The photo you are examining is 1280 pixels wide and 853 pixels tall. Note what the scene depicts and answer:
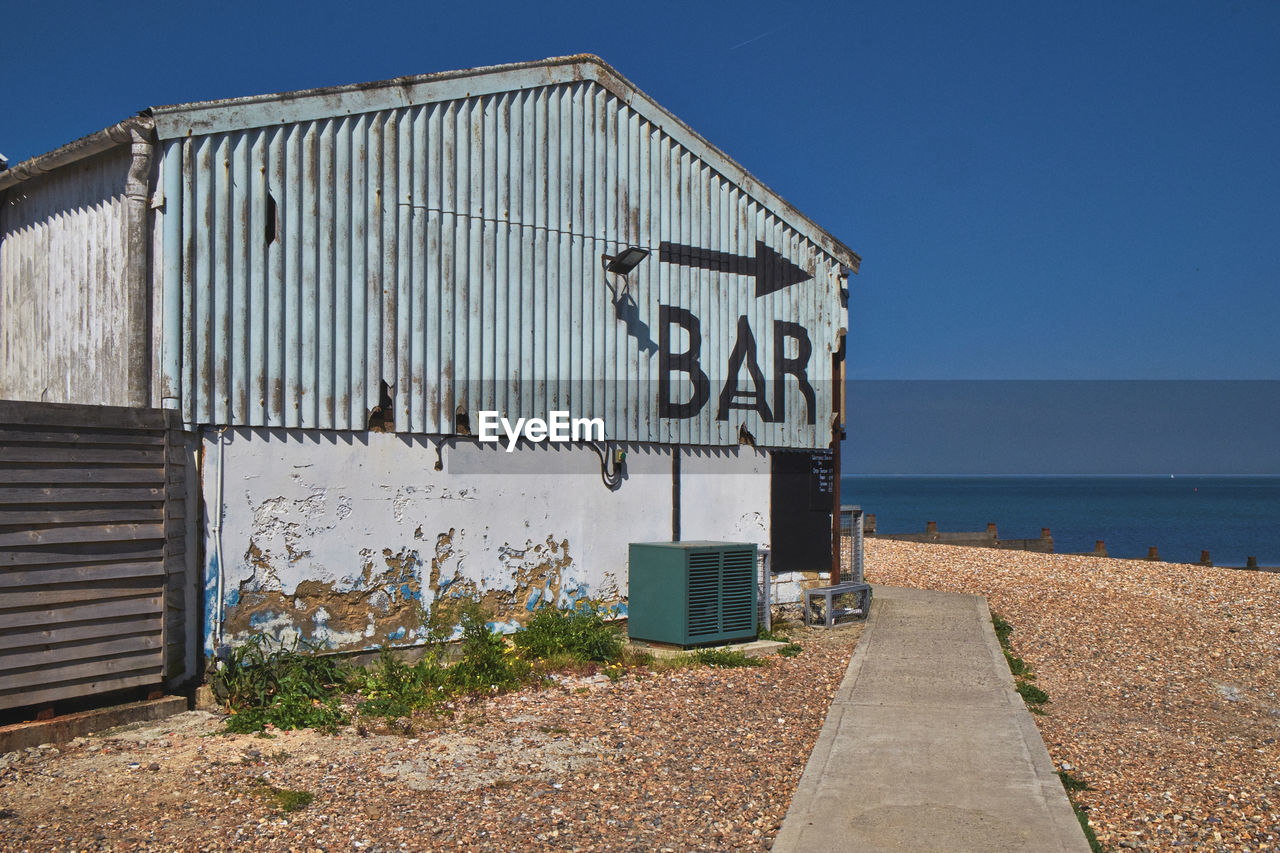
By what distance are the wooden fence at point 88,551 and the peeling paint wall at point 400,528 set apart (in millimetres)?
596

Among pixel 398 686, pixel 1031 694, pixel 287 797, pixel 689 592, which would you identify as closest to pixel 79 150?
pixel 398 686

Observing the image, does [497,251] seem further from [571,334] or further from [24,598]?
[24,598]

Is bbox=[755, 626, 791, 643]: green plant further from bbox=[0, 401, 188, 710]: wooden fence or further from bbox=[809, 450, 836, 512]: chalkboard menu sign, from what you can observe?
bbox=[0, 401, 188, 710]: wooden fence

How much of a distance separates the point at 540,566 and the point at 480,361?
2488 mm

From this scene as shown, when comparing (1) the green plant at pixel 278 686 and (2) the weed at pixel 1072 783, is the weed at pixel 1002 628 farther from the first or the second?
(1) the green plant at pixel 278 686

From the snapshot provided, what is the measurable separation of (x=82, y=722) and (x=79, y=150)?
5.44 m

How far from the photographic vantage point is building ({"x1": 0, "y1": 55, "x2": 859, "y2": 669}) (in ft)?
30.5

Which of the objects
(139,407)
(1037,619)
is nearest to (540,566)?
(139,407)

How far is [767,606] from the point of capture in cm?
1286

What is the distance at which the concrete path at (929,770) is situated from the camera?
575cm

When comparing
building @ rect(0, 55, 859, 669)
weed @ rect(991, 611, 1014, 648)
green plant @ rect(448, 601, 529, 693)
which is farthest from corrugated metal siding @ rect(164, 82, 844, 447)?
weed @ rect(991, 611, 1014, 648)

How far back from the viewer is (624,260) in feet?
39.9

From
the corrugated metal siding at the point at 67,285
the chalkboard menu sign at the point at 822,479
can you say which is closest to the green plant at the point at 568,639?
the chalkboard menu sign at the point at 822,479

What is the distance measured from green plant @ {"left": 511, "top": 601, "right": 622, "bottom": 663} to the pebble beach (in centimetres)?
441
